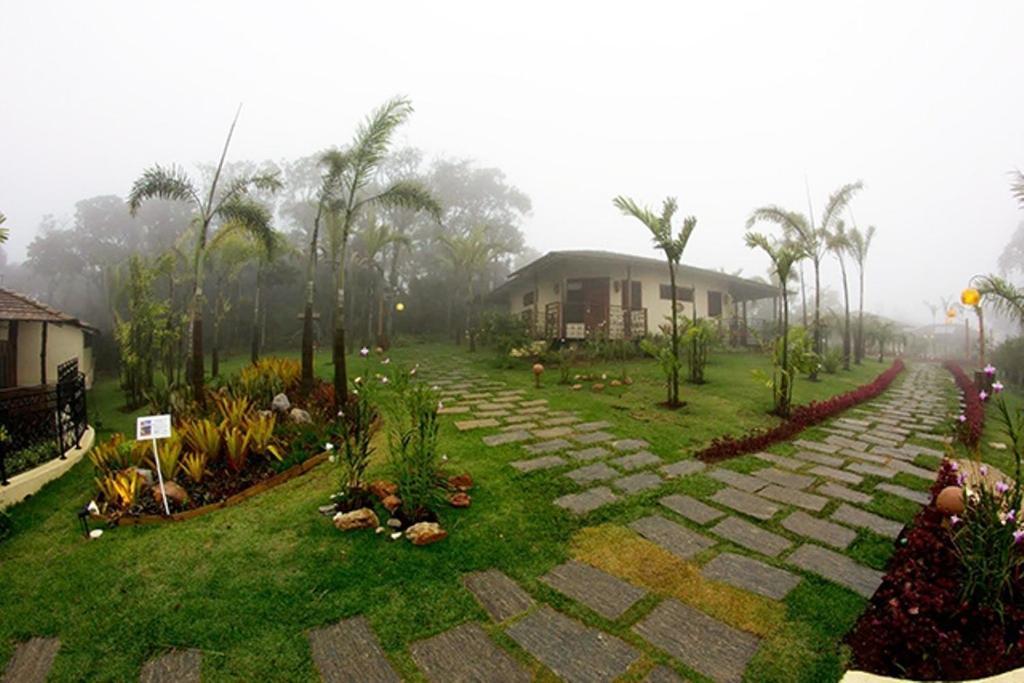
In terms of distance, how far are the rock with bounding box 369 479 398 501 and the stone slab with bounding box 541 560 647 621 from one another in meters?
1.58

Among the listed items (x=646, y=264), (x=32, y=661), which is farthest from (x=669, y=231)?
(x=646, y=264)

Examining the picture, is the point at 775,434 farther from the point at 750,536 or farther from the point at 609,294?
the point at 609,294

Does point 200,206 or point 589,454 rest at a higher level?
point 200,206

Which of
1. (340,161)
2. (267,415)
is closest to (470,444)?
(267,415)

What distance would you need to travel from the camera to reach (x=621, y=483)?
4.04 metres

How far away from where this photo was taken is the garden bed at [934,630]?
1.77m

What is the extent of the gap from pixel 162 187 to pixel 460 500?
28.4ft

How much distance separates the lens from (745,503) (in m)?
3.66

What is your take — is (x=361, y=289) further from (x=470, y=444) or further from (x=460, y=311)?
(x=470, y=444)

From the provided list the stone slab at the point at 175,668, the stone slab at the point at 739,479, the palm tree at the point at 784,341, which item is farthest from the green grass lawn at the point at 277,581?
the palm tree at the point at 784,341

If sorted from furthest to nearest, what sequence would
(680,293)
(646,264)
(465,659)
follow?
(680,293) < (646,264) < (465,659)

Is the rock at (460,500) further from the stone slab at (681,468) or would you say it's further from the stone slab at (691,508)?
the stone slab at (681,468)

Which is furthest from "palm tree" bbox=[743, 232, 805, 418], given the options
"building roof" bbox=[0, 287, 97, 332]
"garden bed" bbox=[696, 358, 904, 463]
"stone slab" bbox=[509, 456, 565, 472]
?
"building roof" bbox=[0, 287, 97, 332]

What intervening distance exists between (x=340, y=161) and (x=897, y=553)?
909cm
